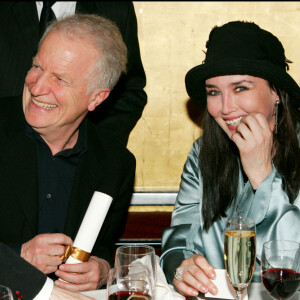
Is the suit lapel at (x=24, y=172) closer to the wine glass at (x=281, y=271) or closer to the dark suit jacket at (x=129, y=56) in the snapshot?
the dark suit jacket at (x=129, y=56)

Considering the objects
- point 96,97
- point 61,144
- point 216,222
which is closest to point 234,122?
point 216,222

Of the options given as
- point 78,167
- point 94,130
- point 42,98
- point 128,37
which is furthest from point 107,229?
point 128,37

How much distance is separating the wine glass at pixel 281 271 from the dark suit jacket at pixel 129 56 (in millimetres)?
1831

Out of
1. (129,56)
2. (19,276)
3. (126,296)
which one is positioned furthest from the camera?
(129,56)

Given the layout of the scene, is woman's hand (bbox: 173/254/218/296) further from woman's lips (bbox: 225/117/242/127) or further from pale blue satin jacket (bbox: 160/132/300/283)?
woman's lips (bbox: 225/117/242/127)

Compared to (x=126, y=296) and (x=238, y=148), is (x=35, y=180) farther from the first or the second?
(x=126, y=296)

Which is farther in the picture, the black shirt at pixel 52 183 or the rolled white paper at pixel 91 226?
the black shirt at pixel 52 183

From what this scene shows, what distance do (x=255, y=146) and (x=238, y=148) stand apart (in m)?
0.10

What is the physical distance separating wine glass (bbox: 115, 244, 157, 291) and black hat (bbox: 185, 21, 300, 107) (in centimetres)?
110

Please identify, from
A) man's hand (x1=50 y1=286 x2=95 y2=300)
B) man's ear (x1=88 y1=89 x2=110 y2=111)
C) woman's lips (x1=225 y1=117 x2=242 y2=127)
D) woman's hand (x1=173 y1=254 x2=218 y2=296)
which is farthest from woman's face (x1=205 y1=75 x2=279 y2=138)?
man's hand (x1=50 y1=286 x2=95 y2=300)

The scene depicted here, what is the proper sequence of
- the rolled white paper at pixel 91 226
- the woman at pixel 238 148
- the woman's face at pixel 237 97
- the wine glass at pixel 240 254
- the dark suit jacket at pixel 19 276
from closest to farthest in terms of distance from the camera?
the wine glass at pixel 240 254 < the dark suit jacket at pixel 19 276 < the rolled white paper at pixel 91 226 < the woman at pixel 238 148 < the woman's face at pixel 237 97

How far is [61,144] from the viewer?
2.68 metres

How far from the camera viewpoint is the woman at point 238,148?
2365 mm

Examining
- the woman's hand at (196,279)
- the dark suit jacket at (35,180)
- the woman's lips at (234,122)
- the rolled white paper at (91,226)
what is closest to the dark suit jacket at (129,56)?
the dark suit jacket at (35,180)
